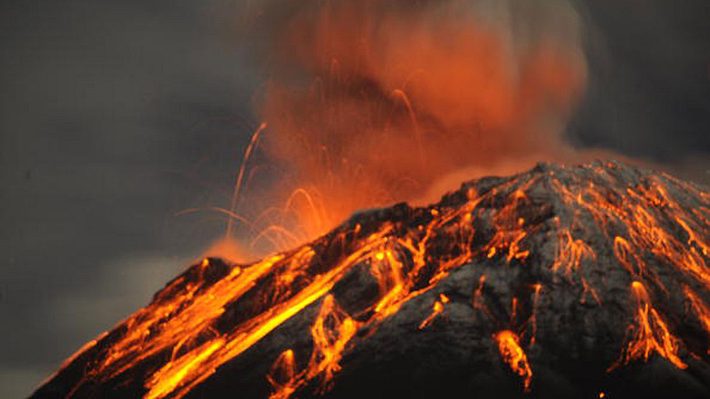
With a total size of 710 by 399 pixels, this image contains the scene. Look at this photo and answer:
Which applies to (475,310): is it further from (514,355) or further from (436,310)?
(514,355)

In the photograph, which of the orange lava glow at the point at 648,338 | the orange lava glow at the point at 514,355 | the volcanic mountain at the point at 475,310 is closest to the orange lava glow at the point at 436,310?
the volcanic mountain at the point at 475,310

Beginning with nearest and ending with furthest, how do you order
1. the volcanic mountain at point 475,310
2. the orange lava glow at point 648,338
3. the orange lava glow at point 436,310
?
the volcanic mountain at point 475,310 < the orange lava glow at point 648,338 < the orange lava glow at point 436,310

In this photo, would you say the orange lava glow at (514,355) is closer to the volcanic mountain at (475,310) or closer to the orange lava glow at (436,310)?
the volcanic mountain at (475,310)

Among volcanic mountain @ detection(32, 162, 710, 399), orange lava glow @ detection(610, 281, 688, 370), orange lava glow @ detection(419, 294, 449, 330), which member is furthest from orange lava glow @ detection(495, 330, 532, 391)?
orange lava glow @ detection(610, 281, 688, 370)

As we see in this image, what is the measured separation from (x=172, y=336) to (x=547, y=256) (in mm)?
72654

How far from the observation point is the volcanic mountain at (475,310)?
86312 mm

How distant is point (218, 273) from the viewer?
526 feet

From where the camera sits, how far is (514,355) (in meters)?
89.2

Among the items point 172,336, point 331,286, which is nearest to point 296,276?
point 331,286

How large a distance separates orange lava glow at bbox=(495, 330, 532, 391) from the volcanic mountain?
10.5 inches

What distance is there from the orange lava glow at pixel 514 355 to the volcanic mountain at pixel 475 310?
27 centimetres

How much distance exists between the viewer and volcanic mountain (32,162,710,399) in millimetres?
86312

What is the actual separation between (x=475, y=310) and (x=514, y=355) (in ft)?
39.0

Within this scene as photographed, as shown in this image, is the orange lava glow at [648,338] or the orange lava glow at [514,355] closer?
the orange lava glow at [514,355]
